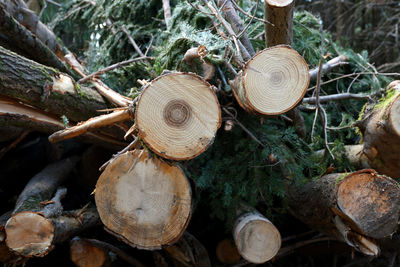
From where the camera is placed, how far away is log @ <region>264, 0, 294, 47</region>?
1932mm

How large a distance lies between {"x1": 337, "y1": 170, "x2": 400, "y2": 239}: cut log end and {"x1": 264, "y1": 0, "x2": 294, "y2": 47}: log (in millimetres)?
951

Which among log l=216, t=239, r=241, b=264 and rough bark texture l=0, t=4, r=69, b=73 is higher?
rough bark texture l=0, t=4, r=69, b=73

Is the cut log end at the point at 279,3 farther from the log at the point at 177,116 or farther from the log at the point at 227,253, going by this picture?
the log at the point at 227,253

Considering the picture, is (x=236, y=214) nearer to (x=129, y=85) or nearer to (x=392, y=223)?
(x=392, y=223)

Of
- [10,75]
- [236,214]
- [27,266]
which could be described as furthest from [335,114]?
[27,266]

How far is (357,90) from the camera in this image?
3.45 metres

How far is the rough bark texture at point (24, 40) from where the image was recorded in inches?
97.5

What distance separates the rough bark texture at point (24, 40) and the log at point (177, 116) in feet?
5.07

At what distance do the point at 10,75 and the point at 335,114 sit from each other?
111 inches

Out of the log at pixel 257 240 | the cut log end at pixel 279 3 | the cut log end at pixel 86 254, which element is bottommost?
the cut log end at pixel 86 254

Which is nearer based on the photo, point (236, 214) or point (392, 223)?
point (392, 223)

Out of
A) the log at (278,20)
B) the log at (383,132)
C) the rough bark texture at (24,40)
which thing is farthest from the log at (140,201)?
the rough bark texture at (24,40)

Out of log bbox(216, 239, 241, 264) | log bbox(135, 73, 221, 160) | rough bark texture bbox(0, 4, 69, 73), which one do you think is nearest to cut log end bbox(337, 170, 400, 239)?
log bbox(135, 73, 221, 160)

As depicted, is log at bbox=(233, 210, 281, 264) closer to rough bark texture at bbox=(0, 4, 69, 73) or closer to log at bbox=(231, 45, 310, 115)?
log at bbox=(231, 45, 310, 115)
